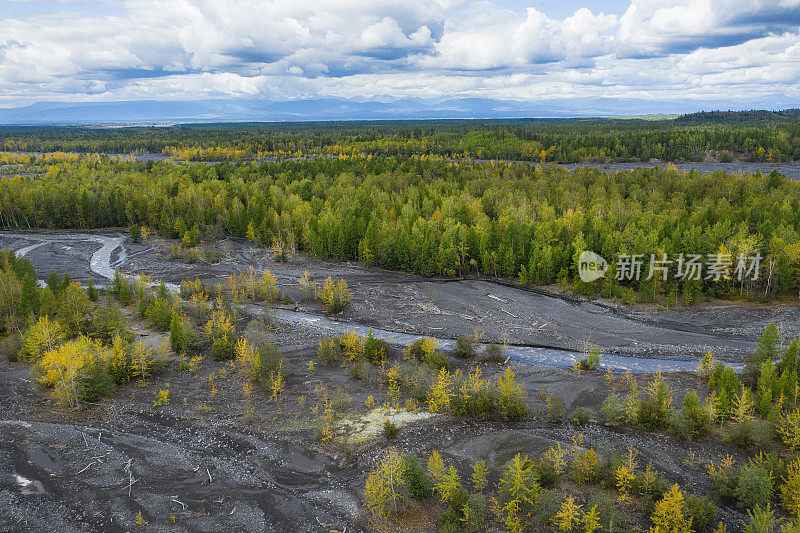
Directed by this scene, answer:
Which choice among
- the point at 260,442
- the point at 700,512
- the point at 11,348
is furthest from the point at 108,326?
the point at 700,512

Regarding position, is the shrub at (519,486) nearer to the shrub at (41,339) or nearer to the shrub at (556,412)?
the shrub at (556,412)

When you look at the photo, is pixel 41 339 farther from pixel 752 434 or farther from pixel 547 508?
pixel 752 434

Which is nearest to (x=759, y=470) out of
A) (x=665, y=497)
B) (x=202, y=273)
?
(x=665, y=497)

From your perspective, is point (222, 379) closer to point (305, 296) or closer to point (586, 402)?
point (305, 296)

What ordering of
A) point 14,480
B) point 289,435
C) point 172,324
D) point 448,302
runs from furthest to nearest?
point 448,302 < point 172,324 < point 289,435 < point 14,480

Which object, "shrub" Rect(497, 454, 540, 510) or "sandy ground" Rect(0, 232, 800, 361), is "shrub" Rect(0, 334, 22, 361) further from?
"shrub" Rect(497, 454, 540, 510)

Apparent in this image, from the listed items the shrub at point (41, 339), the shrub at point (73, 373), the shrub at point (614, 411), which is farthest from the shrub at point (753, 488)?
the shrub at point (41, 339)

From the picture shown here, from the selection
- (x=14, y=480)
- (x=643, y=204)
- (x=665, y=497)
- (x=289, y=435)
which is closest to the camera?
(x=665, y=497)
